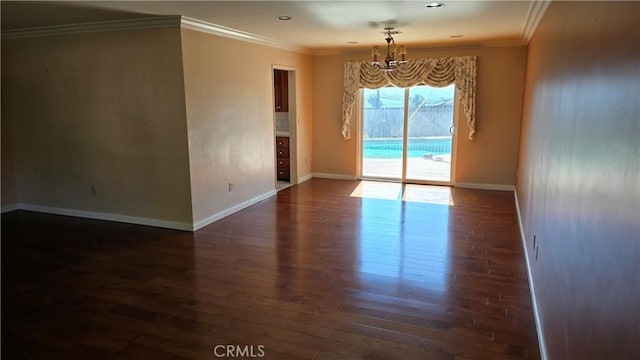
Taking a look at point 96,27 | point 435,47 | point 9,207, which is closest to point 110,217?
point 9,207

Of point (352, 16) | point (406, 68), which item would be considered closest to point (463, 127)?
point (406, 68)

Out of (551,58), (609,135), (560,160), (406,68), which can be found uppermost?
(406,68)

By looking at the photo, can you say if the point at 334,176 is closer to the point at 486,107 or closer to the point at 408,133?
the point at 408,133

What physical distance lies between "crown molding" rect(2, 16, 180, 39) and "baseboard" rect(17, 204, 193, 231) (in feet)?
7.14

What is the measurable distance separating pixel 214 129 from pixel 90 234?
1.83 metres

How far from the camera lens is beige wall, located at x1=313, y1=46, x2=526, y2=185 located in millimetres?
6402

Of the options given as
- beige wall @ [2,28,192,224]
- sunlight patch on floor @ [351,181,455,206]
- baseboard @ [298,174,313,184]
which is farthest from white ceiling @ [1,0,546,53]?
baseboard @ [298,174,313,184]

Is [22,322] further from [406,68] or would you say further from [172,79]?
[406,68]

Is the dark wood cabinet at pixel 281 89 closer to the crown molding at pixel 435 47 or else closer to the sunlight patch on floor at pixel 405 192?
the crown molding at pixel 435 47

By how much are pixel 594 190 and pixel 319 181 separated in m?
6.24

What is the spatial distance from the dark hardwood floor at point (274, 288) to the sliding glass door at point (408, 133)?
2053mm

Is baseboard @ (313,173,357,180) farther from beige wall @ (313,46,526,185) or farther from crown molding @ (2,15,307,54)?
crown molding @ (2,15,307,54)

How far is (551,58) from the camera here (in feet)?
9.63

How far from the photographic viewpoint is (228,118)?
5250 millimetres
